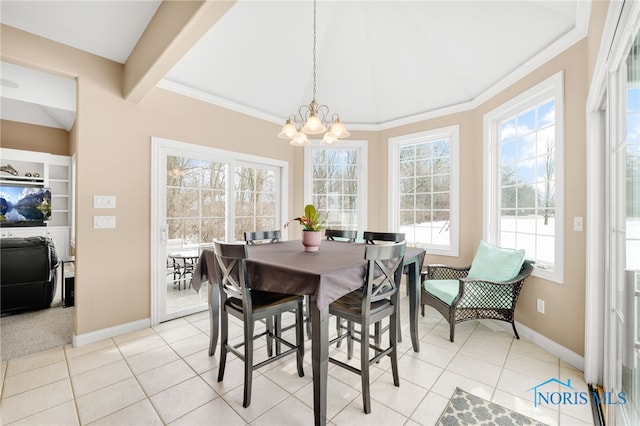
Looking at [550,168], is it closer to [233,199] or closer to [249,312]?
[249,312]

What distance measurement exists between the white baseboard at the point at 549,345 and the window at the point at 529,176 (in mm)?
578

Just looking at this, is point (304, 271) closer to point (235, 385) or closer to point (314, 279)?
point (314, 279)

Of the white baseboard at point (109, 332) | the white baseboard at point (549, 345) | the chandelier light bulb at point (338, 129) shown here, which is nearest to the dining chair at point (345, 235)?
the chandelier light bulb at point (338, 129)

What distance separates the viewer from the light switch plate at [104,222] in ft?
8.90

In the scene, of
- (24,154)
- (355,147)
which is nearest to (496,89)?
(355,147)

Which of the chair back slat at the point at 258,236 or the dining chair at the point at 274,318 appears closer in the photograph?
the dining chair at the point at 274,318

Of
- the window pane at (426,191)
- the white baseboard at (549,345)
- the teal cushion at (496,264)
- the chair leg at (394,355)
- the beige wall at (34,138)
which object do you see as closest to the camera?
the chair leg at (394,355)

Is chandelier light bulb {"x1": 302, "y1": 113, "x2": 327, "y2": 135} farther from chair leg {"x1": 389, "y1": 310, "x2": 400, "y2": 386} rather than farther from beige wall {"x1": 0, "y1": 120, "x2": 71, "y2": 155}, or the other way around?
beige wall {"x1": 0, "y1": 120, "x2": 71, "y2": 155}

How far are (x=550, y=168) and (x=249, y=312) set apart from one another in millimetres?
3034

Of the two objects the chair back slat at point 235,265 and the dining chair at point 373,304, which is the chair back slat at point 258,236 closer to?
the chair back slat at point 235,265

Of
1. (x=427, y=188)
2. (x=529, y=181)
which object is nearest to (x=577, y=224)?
(x=529, y=181)

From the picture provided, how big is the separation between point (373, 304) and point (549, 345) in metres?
1.84

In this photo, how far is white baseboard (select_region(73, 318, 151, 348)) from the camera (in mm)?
2619

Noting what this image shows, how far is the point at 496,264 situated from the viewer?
292 centimetres
